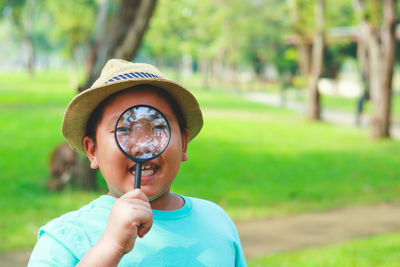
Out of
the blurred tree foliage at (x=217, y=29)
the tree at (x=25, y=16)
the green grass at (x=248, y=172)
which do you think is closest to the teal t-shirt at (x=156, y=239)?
the green grass at (x=248, y=172)

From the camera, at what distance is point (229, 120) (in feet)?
61.8

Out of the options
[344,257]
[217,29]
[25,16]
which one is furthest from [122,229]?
[25,16]

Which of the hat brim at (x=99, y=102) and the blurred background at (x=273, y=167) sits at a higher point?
the hat brim at (x=99, y=102)

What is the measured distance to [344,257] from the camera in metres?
5.14

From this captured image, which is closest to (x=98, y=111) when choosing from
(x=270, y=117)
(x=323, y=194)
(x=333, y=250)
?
(x=333, y=250)

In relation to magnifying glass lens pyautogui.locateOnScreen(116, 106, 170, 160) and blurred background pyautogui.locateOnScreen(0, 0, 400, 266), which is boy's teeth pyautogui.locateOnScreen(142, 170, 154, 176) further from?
blurred background pyautogui.locateOnScreen(0, 0, 400, 266)

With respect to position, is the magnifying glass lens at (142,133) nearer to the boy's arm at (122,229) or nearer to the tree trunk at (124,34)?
the boy's arm at (122,229)

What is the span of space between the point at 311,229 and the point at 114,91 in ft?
17.1

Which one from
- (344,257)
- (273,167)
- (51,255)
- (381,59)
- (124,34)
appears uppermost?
(124,34)

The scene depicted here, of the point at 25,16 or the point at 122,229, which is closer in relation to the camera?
the point at 122,229

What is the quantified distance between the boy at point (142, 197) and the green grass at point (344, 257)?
3.28 m

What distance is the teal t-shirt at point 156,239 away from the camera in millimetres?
1634

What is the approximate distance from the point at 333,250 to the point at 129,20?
407 centimetres

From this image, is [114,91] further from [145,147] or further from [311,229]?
[311,229]
